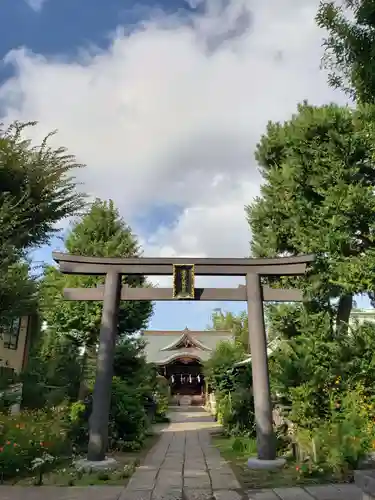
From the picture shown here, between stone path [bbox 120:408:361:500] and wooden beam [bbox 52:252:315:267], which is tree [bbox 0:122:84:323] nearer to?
wooden beam [bbox 52:252:315:267]

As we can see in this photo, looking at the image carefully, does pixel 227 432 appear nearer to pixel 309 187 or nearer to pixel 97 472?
pixel 97 472

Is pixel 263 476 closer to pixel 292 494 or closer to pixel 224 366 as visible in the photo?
pixel 292 494

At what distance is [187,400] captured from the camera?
38.5m

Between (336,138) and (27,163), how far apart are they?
29.4ft

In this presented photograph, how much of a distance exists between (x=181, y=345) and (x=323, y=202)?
29.9 m

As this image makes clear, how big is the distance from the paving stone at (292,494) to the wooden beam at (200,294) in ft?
15.4

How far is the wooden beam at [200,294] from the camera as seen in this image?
11.0m

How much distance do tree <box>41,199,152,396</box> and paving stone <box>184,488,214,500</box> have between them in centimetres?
940

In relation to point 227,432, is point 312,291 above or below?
Result: above

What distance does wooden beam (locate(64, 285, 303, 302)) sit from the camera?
10969 mm

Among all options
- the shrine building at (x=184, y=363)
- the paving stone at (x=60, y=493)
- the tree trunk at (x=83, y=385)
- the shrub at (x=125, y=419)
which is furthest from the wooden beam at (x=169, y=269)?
the shrine building at (x=184, y=363)

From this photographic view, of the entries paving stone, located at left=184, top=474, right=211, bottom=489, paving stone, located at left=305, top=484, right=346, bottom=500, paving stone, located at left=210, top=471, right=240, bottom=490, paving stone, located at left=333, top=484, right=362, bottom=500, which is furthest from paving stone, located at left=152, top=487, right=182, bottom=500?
paving stone, located at left=333, top=484, right=362, bottom=500

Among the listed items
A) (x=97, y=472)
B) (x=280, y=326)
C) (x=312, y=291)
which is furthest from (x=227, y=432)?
(x=97, y=472)

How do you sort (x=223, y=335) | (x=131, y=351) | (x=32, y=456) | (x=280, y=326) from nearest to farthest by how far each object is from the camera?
(x=32, y=456) < (x=280, y=326) < (x=131, y=351) < (x=223, y=335)
